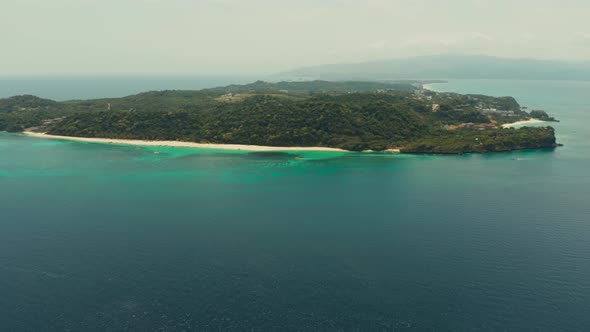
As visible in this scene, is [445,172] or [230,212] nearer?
[230,212]

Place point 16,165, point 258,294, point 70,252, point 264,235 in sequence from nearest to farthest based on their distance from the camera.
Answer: point 258,294
point 70,252
point 264,235
point 16,165

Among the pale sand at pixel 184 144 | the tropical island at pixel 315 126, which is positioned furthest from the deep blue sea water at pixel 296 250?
the pale sand at pixel 184 144

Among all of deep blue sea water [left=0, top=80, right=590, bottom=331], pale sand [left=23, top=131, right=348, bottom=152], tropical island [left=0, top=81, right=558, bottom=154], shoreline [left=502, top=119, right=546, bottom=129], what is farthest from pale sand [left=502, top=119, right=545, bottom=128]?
pale sand [left=23, top=131, right=348, bottom=152]

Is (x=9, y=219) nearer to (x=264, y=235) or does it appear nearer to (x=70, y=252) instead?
(x=70, y=252)

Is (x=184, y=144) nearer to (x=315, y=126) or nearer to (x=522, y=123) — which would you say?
(x=315, y=126)

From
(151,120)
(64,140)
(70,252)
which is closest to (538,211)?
(70,252)

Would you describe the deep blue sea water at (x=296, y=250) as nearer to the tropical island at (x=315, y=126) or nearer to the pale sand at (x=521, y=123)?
the tropical island at (x=315, y=126)

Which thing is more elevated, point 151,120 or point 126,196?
point 151,120

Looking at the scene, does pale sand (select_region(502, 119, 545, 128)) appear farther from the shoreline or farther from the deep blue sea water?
the deep blue sea water
